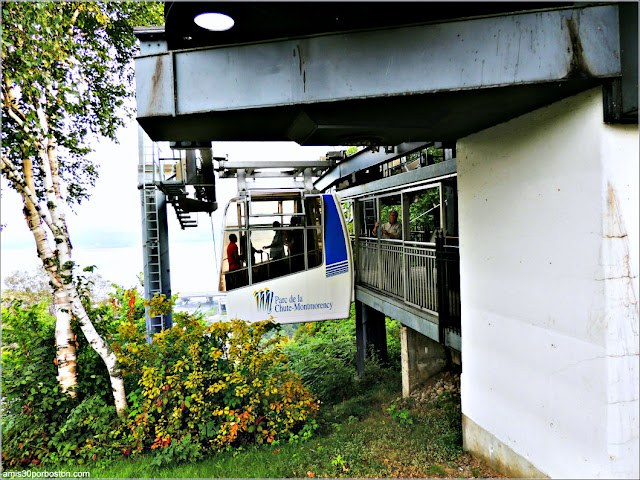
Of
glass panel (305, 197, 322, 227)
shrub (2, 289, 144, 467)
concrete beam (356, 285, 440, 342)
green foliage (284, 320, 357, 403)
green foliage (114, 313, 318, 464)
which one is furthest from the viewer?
green foliage (284, 320, 357, 403)

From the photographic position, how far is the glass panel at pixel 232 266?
8125 millimetres

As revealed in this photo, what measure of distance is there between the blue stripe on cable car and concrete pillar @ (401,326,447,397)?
199cm

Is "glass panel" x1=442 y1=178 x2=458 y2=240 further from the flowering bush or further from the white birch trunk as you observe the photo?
the white birch trunk

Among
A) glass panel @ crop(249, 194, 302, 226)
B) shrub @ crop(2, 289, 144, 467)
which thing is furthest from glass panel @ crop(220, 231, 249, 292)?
shrub @ crop(2, 289, 144, 467)

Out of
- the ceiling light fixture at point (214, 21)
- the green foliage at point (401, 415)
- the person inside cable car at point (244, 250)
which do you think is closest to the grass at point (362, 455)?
the green foliage at point (401, 415)

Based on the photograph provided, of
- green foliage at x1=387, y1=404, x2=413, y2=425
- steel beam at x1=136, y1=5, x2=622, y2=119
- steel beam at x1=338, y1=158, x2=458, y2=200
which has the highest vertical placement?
steel beam at x1=136, y1=5, x2=622, y2=119

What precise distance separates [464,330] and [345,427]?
3600 millimetres

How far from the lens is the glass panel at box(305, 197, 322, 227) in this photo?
28.0 ft

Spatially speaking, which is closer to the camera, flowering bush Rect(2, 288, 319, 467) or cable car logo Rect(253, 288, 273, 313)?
flowering bush Rect(2, 288, 319, 467)

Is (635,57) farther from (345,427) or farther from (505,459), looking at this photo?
(345,427)

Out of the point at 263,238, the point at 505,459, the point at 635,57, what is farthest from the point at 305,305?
the point at 635,57

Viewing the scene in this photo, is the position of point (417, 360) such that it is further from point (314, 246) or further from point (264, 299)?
point (264, 299)

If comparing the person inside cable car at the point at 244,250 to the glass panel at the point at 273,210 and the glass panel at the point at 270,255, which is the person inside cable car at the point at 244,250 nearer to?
the glass panel at the point at 270,255

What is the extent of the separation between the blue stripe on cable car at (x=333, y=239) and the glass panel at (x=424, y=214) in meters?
1.58
